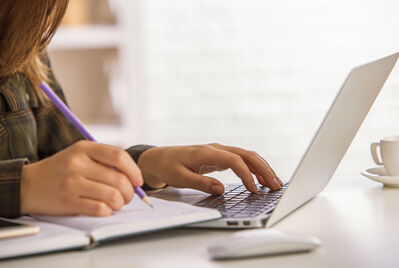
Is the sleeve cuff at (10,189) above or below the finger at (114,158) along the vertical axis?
below

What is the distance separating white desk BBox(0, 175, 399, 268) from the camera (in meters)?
0.66

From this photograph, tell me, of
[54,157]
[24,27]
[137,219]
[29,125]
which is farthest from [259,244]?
[29,125]

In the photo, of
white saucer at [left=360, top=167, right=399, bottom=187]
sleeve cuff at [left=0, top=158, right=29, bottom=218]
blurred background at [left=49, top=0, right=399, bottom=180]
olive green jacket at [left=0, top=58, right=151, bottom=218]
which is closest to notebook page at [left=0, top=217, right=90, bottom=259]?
sleeve cuff at [left=0, top=158, right=29, bottom=218]

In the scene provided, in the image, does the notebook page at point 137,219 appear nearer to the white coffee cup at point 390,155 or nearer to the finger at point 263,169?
the finger at point 263,169

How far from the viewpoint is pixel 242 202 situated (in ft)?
2.97

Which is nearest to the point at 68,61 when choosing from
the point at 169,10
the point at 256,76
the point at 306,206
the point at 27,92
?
the point at 169,10

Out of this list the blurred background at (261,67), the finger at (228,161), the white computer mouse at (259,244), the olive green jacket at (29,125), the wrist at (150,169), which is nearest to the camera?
the white computer mouse at (259,244)

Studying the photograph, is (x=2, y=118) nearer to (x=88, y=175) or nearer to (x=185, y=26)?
(x=88, y=175)

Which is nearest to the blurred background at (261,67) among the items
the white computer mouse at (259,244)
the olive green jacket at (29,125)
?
the olive green jacket at (29,125)

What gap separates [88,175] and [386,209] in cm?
45

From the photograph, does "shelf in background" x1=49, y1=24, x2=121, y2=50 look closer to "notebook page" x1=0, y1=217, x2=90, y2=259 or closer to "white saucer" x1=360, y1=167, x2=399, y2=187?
"white saucer" x1=360, y1=167, x2=399, y2=187

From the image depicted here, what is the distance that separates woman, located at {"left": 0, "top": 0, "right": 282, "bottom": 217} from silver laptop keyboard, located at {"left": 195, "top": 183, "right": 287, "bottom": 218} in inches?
0.8

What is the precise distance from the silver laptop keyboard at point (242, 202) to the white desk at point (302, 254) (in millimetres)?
34

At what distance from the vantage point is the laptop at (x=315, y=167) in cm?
78
